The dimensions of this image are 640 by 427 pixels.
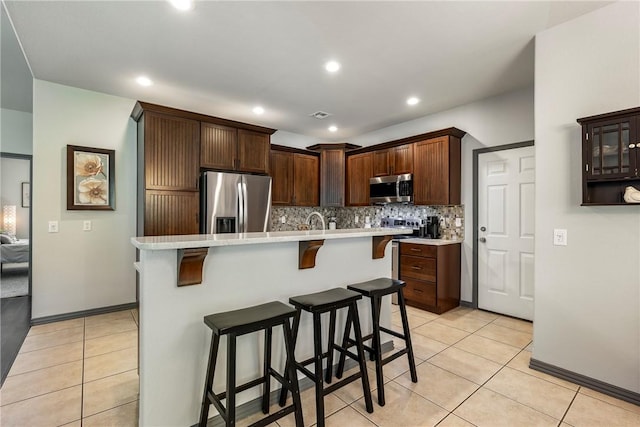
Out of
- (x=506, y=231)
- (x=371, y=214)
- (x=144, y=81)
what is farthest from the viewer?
(x=371, y=214)

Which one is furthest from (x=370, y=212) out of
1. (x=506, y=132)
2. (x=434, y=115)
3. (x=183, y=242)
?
(x=183, y=242)

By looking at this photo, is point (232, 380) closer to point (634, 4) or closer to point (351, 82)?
point (351, 82)

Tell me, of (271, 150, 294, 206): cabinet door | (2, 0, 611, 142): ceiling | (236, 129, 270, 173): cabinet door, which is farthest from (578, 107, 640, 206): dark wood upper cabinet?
(271, 150, 294, 206): cabinet door

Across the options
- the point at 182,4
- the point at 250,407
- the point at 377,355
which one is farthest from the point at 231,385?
the point at 182,4

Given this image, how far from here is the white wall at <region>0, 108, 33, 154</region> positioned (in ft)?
14.0

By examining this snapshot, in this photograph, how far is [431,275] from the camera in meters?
3.80

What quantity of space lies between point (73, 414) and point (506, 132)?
4.73 metres

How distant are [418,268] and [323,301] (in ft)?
7.99

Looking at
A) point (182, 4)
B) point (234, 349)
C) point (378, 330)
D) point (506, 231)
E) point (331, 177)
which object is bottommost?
point (378, 330)

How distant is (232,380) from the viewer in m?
1.44

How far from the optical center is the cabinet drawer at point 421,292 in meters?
3.80

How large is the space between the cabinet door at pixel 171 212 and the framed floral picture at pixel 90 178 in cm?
68

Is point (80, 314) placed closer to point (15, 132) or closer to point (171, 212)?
point (171, 212)

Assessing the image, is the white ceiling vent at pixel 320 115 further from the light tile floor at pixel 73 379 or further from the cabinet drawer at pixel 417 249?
the light tile floor at pixel 73 379
